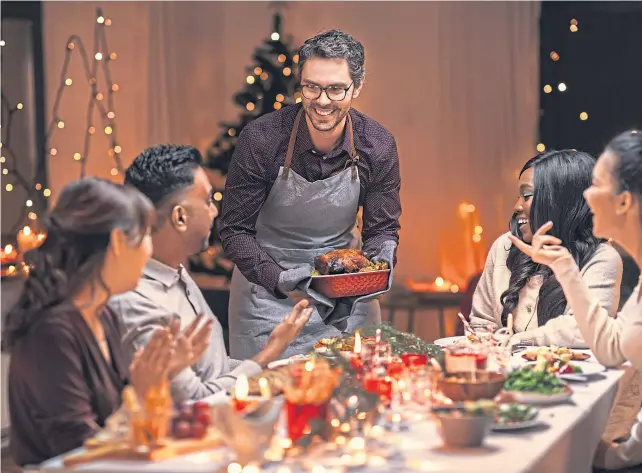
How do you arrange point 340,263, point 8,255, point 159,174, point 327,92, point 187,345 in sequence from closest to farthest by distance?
1. point 187,345
2. point 159,174
3. point 340,263
4. point 327,92
5. point 8,255

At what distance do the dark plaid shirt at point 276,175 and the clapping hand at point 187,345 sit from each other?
132 cm

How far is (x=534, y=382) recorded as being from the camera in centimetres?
318

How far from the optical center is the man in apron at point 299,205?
448cm

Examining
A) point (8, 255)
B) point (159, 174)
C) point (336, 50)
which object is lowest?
point (8, 255)

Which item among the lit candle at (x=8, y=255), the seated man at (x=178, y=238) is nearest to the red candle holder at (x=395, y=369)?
the seated man at (x=178, y=238)

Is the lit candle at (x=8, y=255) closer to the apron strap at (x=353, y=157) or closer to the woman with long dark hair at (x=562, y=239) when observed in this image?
the apron strap at (x=353, y=157)

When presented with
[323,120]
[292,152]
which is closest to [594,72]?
[292,152]

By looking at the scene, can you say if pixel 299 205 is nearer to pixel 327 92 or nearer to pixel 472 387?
pixel 327 92

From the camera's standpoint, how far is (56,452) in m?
2.66

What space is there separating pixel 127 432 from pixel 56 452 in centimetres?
27

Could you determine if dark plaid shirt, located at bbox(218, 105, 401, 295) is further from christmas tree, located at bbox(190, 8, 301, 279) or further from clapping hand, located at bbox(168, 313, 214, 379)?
christmas tree, located at bbox(190, 8, 301, 279)

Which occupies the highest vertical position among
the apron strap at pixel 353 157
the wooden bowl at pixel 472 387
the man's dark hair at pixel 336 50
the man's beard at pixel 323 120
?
the man's dark hair at pixel 336 50

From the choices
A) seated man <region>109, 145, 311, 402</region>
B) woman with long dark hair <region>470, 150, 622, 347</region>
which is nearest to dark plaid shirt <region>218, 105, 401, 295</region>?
woman with long dark hair <region>470, 150, 622, 347</region>

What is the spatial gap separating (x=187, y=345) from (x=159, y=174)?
682 mm
